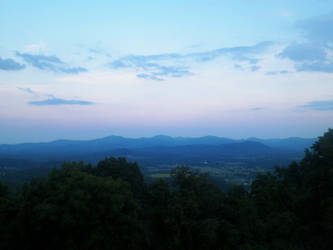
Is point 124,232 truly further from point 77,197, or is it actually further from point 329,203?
point 329,203

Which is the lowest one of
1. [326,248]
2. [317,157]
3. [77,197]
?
[326,248]

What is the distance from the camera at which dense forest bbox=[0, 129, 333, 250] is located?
11.5 m

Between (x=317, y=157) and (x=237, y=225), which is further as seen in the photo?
(x=317, y=157)

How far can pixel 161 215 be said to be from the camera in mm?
14227

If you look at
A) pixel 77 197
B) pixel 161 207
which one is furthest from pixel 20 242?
pixel 161 207

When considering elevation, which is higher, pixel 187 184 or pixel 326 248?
pixel 187 184

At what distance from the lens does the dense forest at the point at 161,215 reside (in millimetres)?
11453

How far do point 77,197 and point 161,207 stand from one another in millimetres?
5155

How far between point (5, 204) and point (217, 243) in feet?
39.0

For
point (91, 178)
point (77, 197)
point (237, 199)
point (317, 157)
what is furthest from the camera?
point (317, 157)

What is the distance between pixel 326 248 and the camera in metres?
13.0

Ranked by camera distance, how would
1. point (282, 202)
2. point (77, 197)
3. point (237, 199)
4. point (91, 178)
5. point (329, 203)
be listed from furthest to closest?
point (282, 202)
point (237, 199)
point (329, 203)
point (91, 178)
point (77, 197)

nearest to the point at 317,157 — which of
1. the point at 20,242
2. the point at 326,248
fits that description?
the point at 326,248

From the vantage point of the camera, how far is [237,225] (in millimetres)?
14109
